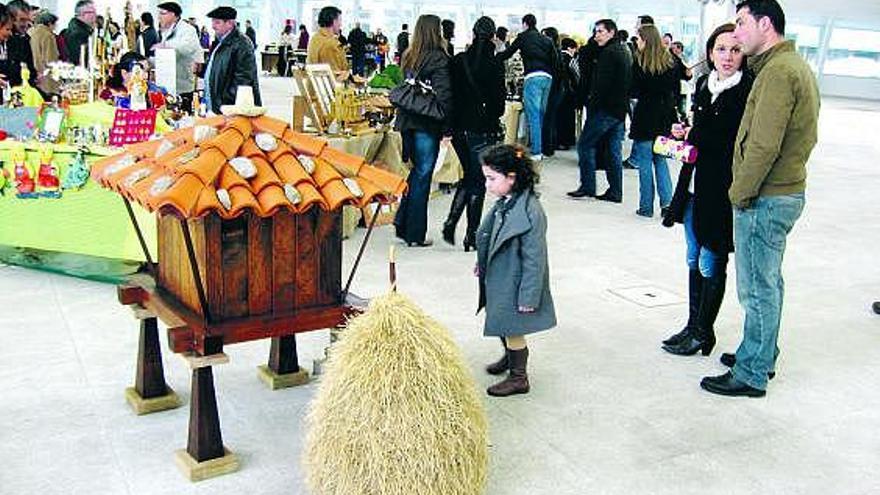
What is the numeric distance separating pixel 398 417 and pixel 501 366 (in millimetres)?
1469

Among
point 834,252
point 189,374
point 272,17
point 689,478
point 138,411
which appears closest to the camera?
point 689,478

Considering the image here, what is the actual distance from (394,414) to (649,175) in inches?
208

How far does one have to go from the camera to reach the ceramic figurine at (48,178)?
4805 millimetres

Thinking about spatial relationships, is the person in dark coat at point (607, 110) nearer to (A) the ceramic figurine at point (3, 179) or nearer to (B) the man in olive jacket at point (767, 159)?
(B) the man in olive jacket at point (767, 159)

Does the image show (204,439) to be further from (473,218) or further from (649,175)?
(649,175)

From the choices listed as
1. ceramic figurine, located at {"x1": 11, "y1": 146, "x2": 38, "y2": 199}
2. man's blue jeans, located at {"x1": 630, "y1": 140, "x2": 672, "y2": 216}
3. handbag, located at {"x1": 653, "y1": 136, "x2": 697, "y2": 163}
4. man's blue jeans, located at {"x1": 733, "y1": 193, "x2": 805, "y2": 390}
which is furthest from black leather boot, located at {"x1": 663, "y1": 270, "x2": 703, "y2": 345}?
ceramic figurine, located at {"x1": 11, "y1": 146, "x2": 38, "y2": 199}

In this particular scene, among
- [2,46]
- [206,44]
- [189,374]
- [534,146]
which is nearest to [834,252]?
[534,146]

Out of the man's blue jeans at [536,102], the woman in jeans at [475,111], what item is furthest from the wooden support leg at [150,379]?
the man's blue jeans at [536,102]

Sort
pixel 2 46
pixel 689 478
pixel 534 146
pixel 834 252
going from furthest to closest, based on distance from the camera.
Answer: pixel 534 146 → pixel 2 46 → pixel 834 252 → pixel 689 478

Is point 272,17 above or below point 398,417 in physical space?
above

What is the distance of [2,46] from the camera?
22.7 feet

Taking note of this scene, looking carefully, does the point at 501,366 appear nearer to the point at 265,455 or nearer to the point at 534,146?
the point at 265,455

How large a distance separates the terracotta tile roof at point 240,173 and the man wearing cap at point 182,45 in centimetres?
408

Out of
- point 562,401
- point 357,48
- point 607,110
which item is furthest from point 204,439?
point 357,48
